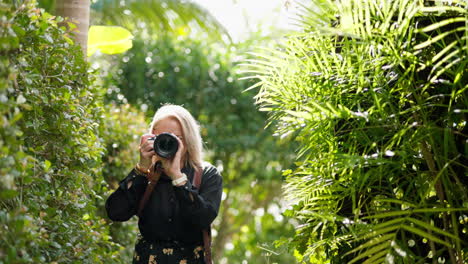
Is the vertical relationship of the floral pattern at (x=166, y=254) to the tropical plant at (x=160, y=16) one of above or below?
above

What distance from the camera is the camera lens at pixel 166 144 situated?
2908 mm

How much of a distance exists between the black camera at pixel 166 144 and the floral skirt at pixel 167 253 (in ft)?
1.42

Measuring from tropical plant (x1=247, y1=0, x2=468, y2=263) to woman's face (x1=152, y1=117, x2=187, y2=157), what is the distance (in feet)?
1.79

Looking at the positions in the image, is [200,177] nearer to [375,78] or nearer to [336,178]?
[336,178]

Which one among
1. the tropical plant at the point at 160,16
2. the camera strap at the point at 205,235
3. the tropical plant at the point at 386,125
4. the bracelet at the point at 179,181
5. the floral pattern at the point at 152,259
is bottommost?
the tropical plant at the point at 160,16

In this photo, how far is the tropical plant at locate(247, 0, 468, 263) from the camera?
7.54 feet

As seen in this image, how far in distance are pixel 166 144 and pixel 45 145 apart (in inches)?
21.4

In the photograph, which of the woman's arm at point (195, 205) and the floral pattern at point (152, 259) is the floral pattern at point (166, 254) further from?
the woman's arm at point (195, 205)

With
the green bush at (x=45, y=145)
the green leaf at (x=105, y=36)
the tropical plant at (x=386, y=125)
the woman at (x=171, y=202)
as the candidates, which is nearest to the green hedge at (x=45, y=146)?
the green bush at (x=45, y=145)

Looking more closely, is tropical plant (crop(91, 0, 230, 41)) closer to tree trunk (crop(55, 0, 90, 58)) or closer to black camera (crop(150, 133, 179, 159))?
tree trunk (crop(55, 0, 90, 58))

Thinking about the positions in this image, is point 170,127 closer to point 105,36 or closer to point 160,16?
point 105,36

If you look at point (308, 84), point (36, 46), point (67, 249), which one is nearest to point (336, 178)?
point (308, 84)

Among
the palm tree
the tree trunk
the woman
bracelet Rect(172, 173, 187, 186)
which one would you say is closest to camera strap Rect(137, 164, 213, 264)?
the woman

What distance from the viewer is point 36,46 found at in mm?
2738
